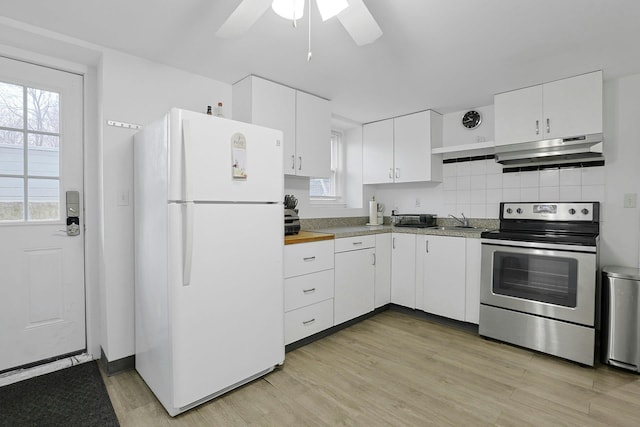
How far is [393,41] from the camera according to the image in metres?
2.08

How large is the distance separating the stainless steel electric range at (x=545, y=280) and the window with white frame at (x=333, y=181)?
190 centimetres

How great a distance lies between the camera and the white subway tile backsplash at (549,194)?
115 inches

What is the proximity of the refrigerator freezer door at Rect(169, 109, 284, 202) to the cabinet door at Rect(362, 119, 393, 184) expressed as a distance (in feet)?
6.56

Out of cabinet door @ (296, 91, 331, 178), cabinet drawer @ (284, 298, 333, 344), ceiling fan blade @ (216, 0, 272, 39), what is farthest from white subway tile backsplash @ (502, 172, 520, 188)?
ceiling fan blade @ (216, 0, 272, 39)

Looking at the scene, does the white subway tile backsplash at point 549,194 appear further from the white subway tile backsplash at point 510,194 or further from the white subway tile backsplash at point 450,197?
the white subway tile backsplash at point 450,197

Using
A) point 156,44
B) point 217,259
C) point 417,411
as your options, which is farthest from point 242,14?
point 417,411

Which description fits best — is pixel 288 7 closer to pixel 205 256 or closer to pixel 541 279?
pixel 205 256

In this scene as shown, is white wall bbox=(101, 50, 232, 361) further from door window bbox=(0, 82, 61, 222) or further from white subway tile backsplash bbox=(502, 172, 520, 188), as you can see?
white subway tile backsplash bbox=(502, 172, 520, 188)

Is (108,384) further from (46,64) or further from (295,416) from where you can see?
(46,64)

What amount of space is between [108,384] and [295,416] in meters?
1.26

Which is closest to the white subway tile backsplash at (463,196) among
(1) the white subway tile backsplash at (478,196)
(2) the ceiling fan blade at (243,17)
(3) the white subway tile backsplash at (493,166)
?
(1) the white subway tile backsplash at (478,196)

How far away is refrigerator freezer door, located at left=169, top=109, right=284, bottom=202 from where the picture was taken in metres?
1.70

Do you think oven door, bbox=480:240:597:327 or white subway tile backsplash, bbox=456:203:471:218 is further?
white subway tile backsplash, bbox=456:203:471:218

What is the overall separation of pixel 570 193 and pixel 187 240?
3175mm
